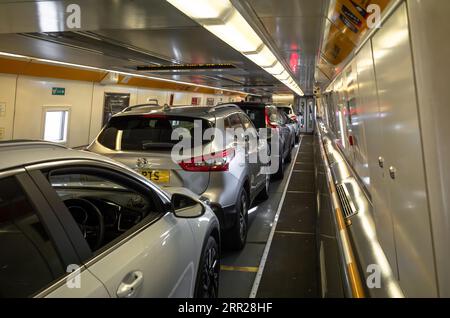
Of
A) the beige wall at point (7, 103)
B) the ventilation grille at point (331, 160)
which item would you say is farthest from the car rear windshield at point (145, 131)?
the beige wall at point (7, 103)

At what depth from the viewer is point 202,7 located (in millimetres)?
2848

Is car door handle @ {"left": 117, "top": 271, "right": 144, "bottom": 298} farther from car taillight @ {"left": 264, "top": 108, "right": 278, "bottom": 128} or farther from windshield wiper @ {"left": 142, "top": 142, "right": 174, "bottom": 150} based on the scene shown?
car taillight @ {"left": 264, "top": 108, "right": 278, "bottom": 128}

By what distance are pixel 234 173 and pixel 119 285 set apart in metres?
2.38

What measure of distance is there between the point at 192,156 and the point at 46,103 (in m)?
4.97

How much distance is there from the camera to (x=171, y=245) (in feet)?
6.23

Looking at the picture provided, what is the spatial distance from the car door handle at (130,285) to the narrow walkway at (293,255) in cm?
174

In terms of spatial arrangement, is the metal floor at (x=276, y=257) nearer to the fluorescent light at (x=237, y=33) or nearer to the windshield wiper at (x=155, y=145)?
the windshield wiper at (x=155, y=145)

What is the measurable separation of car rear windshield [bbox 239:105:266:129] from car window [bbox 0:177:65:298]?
20.8 feet

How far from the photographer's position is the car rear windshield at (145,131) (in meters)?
3.54

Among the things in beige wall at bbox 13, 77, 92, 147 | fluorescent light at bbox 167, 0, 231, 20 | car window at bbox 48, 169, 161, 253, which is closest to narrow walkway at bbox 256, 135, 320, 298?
car window at bbox 48, 169, 161, 253

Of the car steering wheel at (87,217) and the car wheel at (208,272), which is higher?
the car steering wheel at (87,217)

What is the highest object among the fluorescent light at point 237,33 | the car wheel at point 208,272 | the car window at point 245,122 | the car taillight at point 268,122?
the fluorescent light at point 237,33

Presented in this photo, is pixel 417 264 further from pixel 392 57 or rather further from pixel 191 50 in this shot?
pixel 191 50
